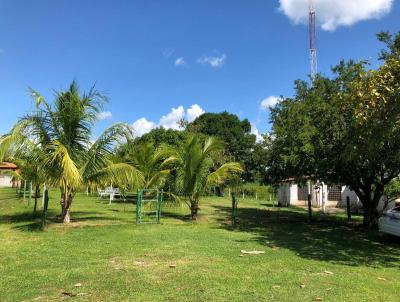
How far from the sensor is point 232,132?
55.1 m

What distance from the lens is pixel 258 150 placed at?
2322 cm

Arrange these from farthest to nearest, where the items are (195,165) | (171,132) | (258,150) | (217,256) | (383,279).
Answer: (171,132)
(258,150)
(195,165)
(217,256)
(383,279)

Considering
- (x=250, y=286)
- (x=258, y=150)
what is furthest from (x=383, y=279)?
(x=258, y=150)

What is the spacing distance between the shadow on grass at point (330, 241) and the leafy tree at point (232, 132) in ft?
113

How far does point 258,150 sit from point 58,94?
11.9 m

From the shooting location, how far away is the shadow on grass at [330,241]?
10227 mm

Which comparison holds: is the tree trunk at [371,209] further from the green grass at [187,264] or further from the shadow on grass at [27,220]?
the shadow on grass at [27,220]

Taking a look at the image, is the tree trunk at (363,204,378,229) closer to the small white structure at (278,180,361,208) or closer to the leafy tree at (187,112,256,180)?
the small white structure at (278,180,361,208)

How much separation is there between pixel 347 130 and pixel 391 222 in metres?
3.60

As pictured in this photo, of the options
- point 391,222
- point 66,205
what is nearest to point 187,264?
point 66,205

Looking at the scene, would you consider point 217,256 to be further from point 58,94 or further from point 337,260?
Answer: point 58,94

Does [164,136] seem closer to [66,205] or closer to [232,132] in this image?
[232,132]

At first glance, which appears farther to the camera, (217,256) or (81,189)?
(81,189)

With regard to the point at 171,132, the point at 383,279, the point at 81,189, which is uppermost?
the point at 171,132
